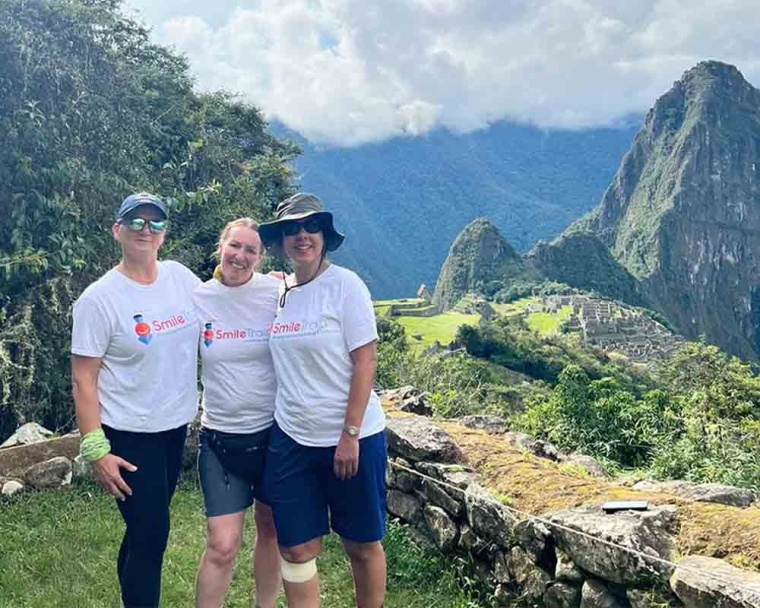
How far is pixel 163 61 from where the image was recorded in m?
13.7

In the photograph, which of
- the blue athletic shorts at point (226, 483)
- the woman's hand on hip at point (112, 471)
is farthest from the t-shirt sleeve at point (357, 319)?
the woman's hand on hip at point (112, 471)

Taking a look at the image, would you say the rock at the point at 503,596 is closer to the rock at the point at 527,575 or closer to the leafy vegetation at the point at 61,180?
the rock at the point at 527,575

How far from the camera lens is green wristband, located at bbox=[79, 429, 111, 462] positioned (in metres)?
2.28

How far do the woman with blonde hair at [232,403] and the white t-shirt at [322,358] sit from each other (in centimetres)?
17

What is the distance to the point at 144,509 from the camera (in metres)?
2.43

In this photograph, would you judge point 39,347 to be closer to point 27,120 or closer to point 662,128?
point 27,120

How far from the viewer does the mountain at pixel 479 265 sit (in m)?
81.5

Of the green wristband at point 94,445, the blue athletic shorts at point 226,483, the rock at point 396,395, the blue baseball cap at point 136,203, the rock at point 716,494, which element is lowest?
the rock at point 396,395

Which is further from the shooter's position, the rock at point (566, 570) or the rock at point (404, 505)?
the rock at point (404, 505)

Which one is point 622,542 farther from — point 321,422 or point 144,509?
point 144,509

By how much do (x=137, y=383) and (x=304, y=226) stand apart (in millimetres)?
868

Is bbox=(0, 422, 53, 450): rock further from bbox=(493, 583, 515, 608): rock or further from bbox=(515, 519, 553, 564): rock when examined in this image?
bbox=(515, 519, 553, 564): rock

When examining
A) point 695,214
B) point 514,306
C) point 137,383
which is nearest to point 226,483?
point 137,383

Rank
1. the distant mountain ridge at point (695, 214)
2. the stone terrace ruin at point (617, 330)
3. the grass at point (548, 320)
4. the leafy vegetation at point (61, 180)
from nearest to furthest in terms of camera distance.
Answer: the leafy vegetation at point (61, 180) < the stone terrace ruin at point (617, 330) < the grass at point (548, 320) < the distant mountain ridge at point (695, 214)
